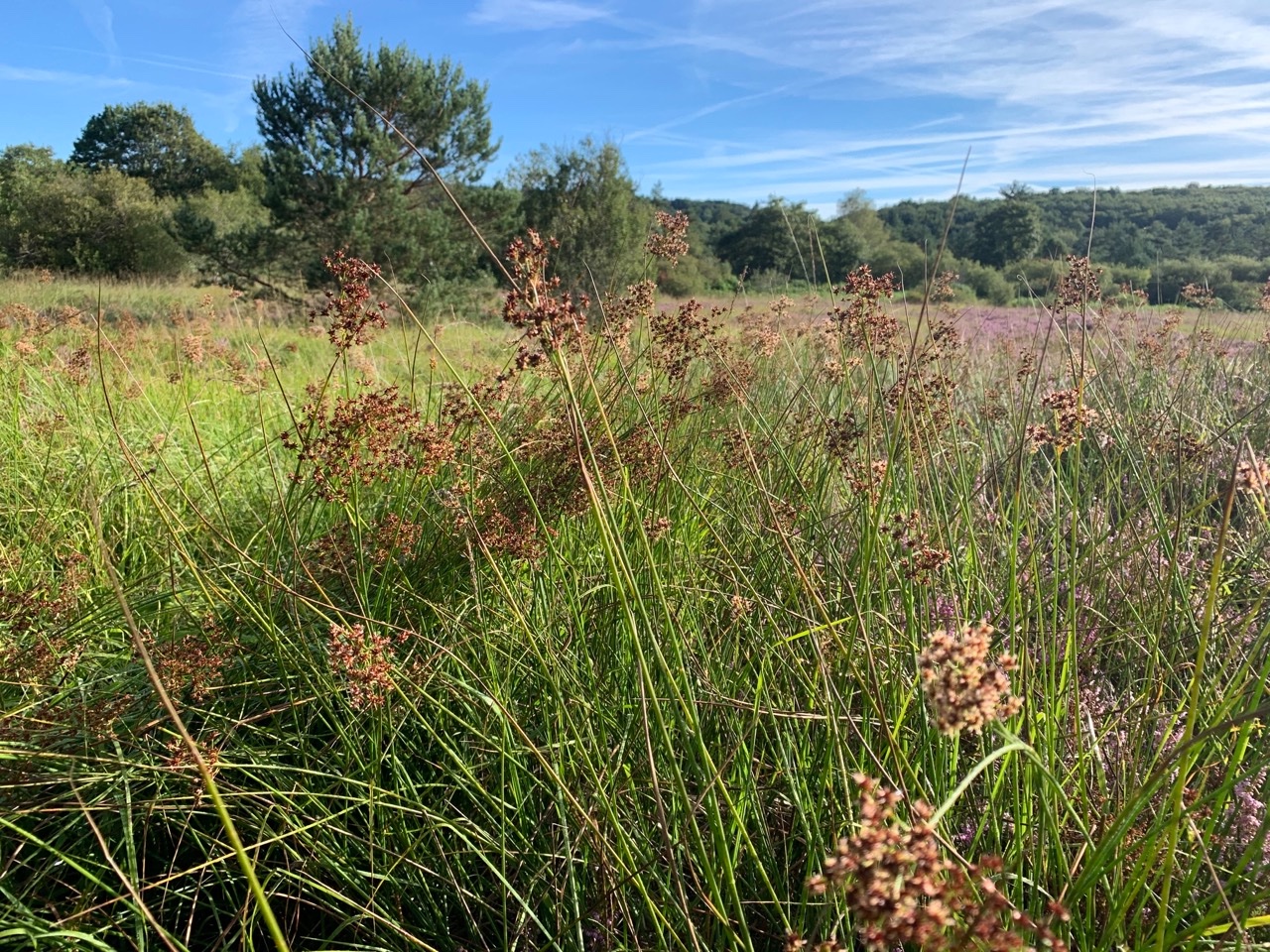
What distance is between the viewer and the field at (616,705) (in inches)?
42.1

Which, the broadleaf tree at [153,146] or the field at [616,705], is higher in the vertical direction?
the broadleaf tree at [153,146]

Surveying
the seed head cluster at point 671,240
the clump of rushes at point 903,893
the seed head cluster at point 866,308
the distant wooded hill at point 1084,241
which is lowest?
the clump of rushes at point 903,893

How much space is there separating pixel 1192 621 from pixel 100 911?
8.12ft

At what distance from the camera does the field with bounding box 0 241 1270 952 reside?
1069mm

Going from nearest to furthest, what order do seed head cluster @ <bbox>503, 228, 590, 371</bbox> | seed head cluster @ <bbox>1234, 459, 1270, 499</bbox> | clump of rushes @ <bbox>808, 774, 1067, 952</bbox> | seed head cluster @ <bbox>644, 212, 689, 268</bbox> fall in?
clump of rushes @ <bbox>808, 774, 1067, 952</bbox>
seed head cluster @ <bbox>503, 228, 590, 371</bbox>
seed head cluster @ <bbox>1234, 459, 1270, 499</bbox>
seed head cluster @ <bbox>644, 212, 689, 268</bbox>

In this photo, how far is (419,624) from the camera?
79.2 inches

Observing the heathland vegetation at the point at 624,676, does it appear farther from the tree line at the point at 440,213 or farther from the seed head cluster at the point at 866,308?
the tree line at the point at 440,213

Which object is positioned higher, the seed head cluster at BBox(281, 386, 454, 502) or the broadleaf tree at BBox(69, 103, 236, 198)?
the broadleaf tree at BBox(69, 103, 236, 198)

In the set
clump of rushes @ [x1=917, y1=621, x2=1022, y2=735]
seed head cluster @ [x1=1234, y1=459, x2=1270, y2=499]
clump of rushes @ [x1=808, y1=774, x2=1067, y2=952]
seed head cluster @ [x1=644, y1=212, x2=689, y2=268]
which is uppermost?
seed head cluster @ [x1=644, y1=212, x2=689, y2=268]

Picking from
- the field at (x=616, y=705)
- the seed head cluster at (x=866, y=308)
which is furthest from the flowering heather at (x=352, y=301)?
the seed head cluster at (x=866, y=308)

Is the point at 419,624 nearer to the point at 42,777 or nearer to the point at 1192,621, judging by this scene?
the point at 42,777

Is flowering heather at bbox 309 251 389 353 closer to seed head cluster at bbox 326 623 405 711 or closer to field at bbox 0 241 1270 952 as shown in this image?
field at bbox 0 241 1270 952

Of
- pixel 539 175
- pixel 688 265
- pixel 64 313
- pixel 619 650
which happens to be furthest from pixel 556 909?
pixel 539 175

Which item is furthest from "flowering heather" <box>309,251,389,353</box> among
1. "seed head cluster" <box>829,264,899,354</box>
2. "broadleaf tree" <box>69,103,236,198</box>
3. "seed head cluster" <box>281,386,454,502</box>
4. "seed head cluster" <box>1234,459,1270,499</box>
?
"broadleaf tree" <box>69,103,236,198</box>
